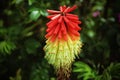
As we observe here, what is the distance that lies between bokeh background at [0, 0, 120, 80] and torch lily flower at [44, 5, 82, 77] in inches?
20.6

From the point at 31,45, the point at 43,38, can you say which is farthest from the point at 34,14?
the point at 43,38

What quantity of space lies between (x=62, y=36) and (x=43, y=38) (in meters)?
1.15

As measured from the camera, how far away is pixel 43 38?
134 inches

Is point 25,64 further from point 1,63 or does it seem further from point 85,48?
point 85,48

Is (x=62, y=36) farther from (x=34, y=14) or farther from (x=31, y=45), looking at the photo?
(x=31, y=45)

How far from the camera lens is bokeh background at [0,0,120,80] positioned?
10.0 feet

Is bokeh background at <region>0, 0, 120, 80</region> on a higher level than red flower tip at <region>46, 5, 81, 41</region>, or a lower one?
lower

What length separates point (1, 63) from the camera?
11.3ft

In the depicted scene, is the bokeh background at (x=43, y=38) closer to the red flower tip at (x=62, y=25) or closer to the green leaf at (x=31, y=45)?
the green leaf at (x=31, y=45)

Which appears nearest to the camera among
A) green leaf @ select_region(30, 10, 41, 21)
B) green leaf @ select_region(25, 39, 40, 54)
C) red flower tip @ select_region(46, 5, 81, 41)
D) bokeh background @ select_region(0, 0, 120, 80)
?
red flower tip @ select_region(46, 5, 81, 41)

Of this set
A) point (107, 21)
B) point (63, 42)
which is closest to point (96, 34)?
point (107, 21)

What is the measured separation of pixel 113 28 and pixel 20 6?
3.43 feet

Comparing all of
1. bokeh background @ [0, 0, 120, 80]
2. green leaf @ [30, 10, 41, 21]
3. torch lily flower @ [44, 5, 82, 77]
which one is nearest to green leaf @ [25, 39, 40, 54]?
bokeh background @ [0, 0, 120, 80]

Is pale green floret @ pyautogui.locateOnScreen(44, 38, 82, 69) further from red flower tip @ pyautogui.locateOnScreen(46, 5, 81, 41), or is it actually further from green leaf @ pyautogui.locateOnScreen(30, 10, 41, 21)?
green leaf @ pyautogui.locateOnScreen(30, 10, 41, 21)
